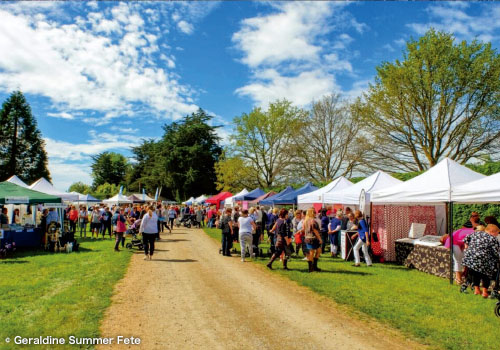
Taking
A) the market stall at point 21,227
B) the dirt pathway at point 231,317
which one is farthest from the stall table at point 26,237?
the dirt pathway at point 231,317

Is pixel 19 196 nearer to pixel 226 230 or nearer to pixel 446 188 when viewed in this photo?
pixel 226 230

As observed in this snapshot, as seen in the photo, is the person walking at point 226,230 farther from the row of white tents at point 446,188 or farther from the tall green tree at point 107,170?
the tall green tree at point 107,170

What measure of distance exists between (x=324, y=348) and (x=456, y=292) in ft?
14.9

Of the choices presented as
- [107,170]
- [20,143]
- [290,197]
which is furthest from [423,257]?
[107,170]

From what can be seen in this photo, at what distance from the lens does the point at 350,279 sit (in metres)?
8.62

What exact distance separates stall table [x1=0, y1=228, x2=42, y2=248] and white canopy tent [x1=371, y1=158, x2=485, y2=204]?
14.0 metres

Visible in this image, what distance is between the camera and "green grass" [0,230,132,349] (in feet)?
16.5

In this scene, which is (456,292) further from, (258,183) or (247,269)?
(258,183)

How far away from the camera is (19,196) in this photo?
13961mm

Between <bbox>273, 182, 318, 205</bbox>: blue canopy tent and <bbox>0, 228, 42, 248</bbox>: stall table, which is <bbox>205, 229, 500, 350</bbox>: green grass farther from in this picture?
<bbox>0, 228, 42, 248</bbox>: stall table

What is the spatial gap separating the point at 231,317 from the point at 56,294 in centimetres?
381

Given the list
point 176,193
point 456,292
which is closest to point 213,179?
point 176,193

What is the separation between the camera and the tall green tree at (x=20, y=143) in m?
47.4

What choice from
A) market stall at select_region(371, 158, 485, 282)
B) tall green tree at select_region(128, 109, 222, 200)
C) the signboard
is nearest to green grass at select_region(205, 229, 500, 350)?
market stall at select_region(371, 158, 485, 282)
